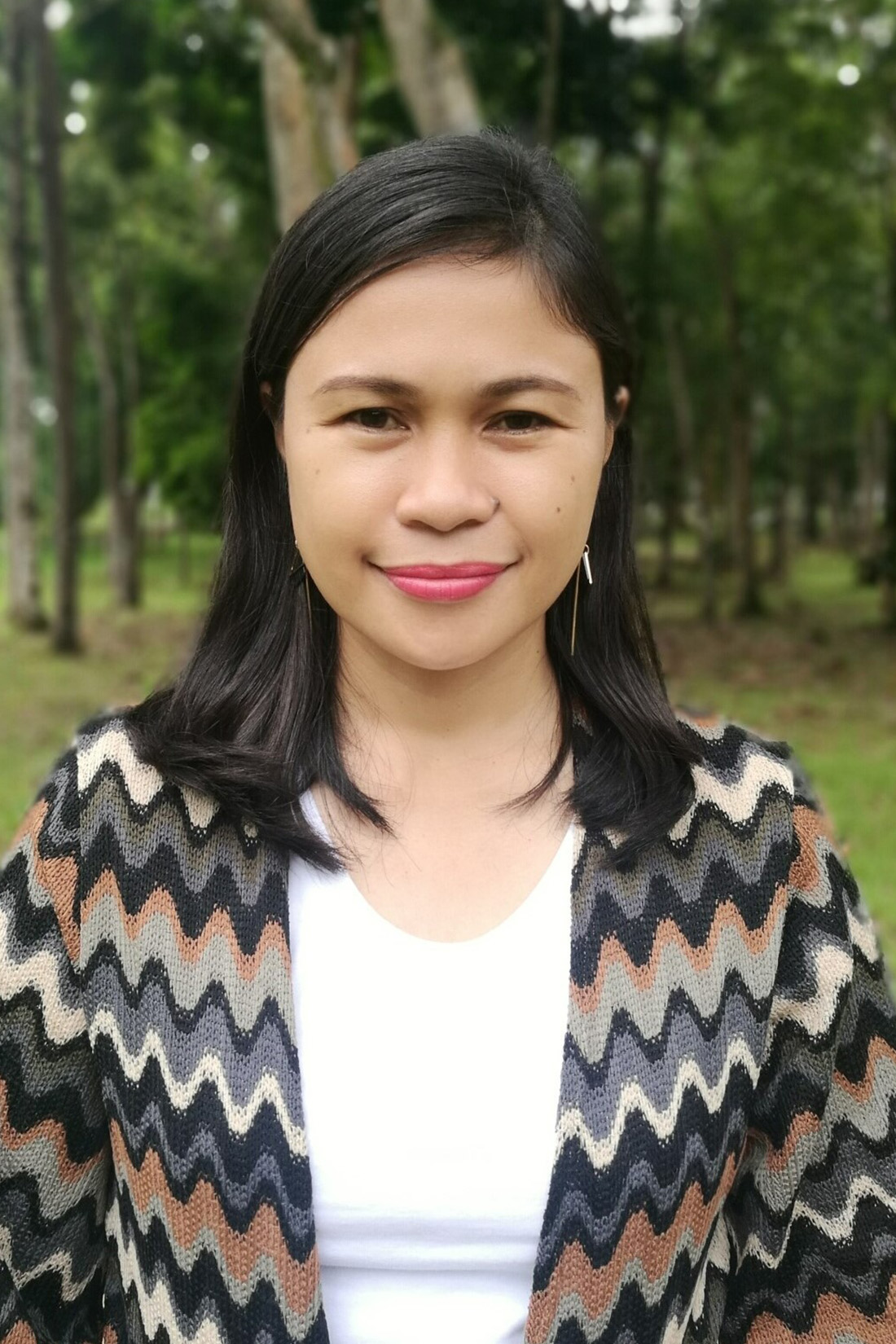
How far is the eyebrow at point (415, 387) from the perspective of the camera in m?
1.46

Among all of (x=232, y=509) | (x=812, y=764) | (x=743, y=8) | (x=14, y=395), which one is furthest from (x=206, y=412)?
(x=232, y=509)

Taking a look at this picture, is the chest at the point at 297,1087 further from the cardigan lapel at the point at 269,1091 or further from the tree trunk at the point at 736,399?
the tree trunk at the point at 736,399

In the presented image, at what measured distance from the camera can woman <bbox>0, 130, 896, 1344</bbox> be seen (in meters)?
1.48

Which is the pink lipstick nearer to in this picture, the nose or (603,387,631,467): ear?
the nose

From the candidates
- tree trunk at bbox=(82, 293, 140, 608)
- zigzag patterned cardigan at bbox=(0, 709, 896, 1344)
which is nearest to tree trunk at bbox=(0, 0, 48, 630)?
tree trunk at bbox=(82, 293, 140, 608)

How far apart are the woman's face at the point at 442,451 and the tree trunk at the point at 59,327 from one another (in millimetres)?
13920

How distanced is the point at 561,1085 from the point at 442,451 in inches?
27.4

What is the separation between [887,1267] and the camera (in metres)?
1.66

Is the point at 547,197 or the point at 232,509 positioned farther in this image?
the point at 232,509

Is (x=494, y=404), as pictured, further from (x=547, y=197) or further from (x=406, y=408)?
(x=547, y=197)

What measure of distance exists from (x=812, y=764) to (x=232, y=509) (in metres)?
8.35

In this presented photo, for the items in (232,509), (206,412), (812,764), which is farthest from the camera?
(206,412)

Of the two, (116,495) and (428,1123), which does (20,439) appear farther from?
(428,1123)

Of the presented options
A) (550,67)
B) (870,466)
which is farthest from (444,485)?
(870,466)
